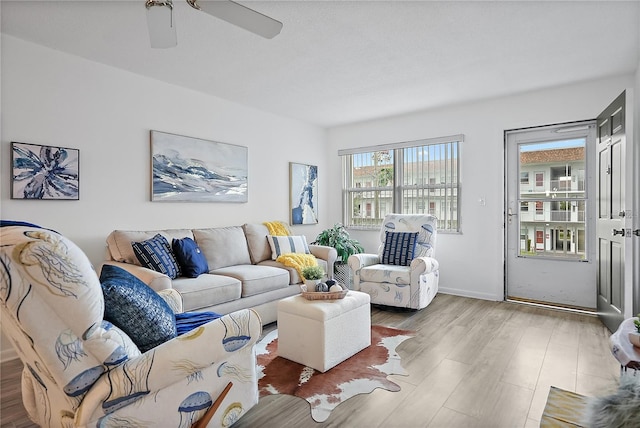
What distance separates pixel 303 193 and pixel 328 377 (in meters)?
3.44

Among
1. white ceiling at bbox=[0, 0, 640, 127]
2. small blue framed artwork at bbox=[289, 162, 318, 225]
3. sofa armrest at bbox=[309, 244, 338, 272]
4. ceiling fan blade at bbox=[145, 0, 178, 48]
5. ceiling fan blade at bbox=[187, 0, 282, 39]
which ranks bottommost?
sofa armrest at bbox=[309, 244, 338, 272]

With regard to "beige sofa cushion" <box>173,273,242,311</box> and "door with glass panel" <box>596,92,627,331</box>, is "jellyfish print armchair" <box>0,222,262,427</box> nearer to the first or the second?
"beige sofa cushion" <box>173,273,242,311</box>

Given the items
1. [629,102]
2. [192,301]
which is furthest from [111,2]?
[629,102]

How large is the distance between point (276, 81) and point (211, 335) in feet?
9.59

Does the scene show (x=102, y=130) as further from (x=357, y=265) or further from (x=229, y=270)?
(x=357, y=265)

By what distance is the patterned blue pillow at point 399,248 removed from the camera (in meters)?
4.32

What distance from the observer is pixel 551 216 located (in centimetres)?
424

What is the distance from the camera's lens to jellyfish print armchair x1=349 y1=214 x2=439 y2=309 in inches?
152

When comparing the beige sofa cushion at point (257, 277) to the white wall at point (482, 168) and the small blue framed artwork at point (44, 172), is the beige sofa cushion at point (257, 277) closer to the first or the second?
the small blue framed artwork at point (44, 172)

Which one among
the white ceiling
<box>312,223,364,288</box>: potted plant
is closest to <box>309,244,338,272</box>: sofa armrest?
<box>312,223,364,288</box>: potted plant

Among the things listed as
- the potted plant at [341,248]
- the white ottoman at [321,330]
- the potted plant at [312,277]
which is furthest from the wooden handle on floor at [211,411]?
the potted plant at [341,248]

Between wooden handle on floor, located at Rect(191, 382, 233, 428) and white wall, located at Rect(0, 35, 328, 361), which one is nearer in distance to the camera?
wooden handle on floor, located at Rect(191, 382, 233, 428)

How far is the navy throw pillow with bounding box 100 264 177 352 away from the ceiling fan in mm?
1340

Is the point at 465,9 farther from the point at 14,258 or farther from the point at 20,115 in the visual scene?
the point at 20,115
